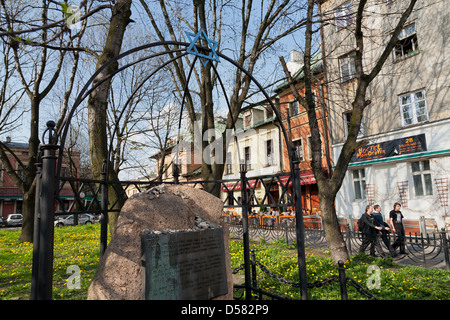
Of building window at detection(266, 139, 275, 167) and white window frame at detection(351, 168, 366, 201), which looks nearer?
white window frame at detection(351, 168, 366, 201)

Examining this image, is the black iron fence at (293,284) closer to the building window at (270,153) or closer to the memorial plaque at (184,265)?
the memorial plaque at (184,265)

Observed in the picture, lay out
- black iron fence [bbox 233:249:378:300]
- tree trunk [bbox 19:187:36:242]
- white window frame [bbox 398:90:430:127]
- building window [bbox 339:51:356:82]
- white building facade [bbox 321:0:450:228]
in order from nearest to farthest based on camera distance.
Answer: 1. black iron fence [bbox 233:249:378:300]
2. tree trunk [bbox 19:187:36:242]
3. white building facade [bbox 321:0:450:228]
4. white window frame [bbox 398:90:430:127]
5. building window [bbox 339:51:356:82]

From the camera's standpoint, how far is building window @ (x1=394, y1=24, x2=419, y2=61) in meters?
14.4

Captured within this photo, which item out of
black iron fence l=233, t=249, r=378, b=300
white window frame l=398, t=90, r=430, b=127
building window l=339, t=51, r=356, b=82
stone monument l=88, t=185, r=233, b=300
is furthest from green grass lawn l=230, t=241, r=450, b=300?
building window l=339, t=51, r=356, b=82

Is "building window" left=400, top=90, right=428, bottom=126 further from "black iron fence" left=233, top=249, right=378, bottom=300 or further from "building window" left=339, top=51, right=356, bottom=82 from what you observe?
"black iron fence" left=233, top=249, right=378, bottom=300

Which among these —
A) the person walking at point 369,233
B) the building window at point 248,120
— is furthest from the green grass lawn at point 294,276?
the building window at point 248,120

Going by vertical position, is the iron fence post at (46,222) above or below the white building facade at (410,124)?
below

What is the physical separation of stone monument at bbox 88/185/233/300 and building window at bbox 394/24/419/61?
15587 mm

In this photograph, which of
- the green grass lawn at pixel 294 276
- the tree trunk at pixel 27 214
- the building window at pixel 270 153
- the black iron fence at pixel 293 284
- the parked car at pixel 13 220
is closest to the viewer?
the black iron fence at pixel 293 284

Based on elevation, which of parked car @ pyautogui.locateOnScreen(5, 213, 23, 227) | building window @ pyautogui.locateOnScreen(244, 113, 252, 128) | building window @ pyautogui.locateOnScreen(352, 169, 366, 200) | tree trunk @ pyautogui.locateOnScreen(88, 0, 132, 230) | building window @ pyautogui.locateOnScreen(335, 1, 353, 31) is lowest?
parked car @ pyautogui.locateOnScreen(5, 213, 23, 227)

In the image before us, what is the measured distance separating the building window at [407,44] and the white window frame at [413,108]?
2.05m

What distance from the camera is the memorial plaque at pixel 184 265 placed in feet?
9.88

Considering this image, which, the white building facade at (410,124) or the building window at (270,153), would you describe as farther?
the building window at (270,153)
